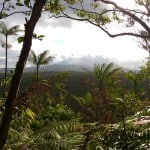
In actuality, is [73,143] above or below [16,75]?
below

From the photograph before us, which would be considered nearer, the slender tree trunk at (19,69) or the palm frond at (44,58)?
the slender tree trunk at (19,69)

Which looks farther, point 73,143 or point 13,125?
point 13,125

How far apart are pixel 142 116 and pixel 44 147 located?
3.71ft

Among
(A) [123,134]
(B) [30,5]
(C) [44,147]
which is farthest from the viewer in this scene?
(C) [44,147]

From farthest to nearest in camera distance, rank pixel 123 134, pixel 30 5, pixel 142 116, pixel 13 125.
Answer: pixel 13 125
pixel 30 5
pixel 142 116
pixel 123 134

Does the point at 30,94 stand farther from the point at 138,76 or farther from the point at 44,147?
the point at 138,76

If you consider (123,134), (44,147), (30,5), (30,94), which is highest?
(30,5)

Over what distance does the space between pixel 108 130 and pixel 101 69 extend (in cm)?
2304

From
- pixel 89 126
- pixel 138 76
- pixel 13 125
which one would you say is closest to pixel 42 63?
pixel 138 76

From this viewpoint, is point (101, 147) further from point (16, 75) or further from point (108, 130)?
→ point (16, 75)

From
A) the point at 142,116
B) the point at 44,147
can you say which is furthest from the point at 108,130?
the point at 44,147

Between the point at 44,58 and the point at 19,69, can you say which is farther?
the point at 44,58

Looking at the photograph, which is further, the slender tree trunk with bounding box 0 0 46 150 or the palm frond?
the palm frond

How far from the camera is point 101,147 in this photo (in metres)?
2.45
